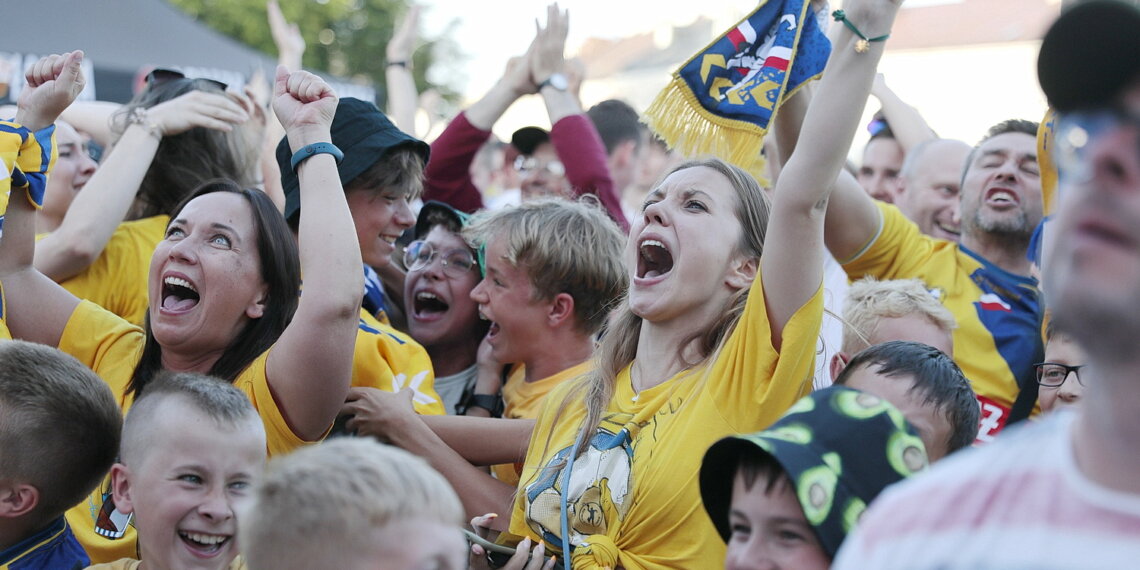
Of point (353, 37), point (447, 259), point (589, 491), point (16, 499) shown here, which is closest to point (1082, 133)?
point (589, 491)

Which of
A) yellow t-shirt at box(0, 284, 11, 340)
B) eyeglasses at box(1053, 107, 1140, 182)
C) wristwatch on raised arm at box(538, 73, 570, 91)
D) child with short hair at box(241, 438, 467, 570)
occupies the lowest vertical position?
yellow t-shirt at box(0, 284, 11, 340)

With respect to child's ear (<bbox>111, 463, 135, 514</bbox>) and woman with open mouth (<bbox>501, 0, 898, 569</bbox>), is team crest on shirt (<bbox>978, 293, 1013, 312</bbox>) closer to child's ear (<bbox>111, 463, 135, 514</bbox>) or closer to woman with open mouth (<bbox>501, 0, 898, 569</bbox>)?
woman with open mouth (<bbox>501, 0, 898, 569</bbox>)

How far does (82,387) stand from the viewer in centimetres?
246

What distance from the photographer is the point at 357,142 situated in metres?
3.32

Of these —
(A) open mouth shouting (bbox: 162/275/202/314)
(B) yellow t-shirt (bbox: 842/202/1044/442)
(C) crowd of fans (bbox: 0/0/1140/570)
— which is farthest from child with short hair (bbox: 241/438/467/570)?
(B) yellow t-shirt (bbox: 842/202/1044/442)

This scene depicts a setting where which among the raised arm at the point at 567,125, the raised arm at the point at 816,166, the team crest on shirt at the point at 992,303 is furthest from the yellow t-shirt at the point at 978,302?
the raised arm at the point at 816,166

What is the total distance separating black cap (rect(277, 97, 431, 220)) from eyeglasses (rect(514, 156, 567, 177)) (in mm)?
1896

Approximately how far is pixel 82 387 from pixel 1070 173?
2165mm

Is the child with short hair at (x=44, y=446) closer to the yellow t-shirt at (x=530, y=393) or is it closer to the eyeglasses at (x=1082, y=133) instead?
the yellow t-shirt at (x=530, y=393)

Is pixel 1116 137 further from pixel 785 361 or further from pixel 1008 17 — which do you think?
pixel 1008 17

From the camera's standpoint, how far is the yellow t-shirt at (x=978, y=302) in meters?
3.47

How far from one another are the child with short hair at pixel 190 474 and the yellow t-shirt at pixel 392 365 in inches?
27.4

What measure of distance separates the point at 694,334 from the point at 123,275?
1.99 meters

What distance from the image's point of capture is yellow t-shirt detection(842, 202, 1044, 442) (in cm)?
347
